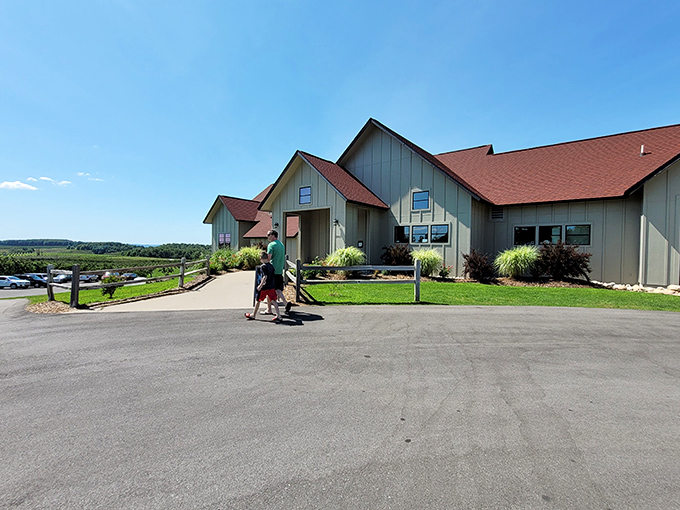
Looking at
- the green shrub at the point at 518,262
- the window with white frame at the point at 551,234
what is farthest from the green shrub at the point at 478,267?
the window with white frame at the point at 551,234

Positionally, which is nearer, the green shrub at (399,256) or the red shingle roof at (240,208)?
the green shrub at (399,256)

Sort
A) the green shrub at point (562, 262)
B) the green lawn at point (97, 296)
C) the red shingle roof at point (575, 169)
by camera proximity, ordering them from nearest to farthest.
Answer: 1. the green lawn at point (97, 296)
2. the green shrub at point (562, 262)
3. the red shingle roof at point (575, 169)

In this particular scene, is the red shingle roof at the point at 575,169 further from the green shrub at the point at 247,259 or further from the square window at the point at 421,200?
the green shrub at the point at 247,259

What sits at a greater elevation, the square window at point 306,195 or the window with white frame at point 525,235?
the square window at point 306,195

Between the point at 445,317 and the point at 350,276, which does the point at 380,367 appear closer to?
the point at 445,317

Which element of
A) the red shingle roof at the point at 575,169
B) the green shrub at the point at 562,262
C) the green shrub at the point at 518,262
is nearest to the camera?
the green shrub at the point at 562,262

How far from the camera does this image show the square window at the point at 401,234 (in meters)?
19.5

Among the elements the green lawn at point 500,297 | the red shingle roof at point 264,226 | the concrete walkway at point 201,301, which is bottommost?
the concrete walkway at point 201,301

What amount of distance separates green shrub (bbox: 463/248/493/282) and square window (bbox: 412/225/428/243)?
289 cm

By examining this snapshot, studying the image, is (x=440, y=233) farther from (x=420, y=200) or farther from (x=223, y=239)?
(x=223, y=239)

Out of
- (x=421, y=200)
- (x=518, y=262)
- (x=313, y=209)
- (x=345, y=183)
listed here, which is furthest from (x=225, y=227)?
(x=518, y=262)

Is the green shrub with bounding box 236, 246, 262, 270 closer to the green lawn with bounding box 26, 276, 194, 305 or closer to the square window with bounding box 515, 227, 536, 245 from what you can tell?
the green lawn with bounding box 26, 276, 194, 305

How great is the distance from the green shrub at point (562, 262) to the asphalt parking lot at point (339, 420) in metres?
9.28

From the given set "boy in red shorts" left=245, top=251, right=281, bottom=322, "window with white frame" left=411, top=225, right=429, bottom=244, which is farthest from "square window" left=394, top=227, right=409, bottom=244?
"boy in red shorts" left=245, top=251, right=281, bottom=322
